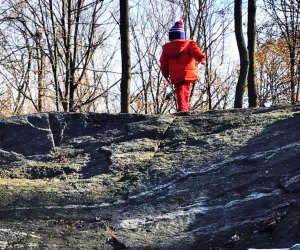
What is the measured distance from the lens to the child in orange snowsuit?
10281 mm

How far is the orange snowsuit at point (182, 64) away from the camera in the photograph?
10.3 m

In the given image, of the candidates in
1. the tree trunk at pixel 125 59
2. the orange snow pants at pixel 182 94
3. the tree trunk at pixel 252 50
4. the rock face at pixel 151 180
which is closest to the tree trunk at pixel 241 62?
the tree trunk at pixel 252 50

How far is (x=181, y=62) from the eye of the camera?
411 inches

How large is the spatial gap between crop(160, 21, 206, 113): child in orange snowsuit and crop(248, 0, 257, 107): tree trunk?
13.5 ft

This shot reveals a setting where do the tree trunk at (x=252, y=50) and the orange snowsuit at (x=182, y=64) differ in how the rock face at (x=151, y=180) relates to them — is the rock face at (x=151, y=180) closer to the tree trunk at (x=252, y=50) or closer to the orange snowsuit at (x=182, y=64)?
the orange snowsuit at (x=182, y=64)

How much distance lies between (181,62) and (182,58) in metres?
0.10

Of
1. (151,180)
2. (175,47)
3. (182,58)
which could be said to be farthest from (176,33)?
(151,180)

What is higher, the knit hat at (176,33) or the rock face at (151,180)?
the knit hat at (176,33)

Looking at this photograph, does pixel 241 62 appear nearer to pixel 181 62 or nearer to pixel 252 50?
pixel 252 50

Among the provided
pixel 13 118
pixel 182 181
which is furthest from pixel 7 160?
pixel 182 181

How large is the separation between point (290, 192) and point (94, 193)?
260 cm

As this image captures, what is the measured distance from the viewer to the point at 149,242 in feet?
17.5

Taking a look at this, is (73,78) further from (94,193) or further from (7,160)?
A: (94,193)

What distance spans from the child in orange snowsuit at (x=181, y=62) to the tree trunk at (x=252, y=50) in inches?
163
